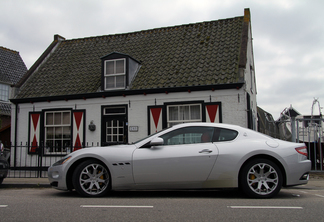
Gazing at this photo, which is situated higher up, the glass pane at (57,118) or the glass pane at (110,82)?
the glass pane at (110,82)

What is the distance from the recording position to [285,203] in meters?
5.39

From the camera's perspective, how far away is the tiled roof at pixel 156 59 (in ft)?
41.0

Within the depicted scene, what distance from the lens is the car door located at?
580 centimetres

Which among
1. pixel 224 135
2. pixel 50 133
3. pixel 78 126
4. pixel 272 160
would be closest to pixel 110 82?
pixel 78 126

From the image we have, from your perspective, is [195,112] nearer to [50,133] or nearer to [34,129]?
[50,133]

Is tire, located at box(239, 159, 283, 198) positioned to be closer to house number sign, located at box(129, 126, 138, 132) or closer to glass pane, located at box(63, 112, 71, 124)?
house number sign, located at box(129, 126, 138, 132)

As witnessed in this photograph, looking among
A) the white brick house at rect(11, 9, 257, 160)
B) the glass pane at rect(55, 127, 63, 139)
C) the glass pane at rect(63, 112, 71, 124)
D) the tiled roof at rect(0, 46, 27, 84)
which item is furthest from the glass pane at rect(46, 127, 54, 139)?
the tiled roof at rect(0, 46, 27, 84)

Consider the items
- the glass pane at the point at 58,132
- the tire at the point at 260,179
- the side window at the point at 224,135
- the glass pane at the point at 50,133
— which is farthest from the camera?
the glass pane at the point at 50,133

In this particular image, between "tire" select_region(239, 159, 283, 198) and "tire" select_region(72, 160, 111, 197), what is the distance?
8.28 ft

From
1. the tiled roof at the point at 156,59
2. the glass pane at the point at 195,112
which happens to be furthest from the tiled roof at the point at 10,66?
the glass pane at the point at 195,112

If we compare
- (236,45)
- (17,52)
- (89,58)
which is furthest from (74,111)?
(17,52)

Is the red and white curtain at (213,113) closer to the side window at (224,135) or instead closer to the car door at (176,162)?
the side window at (224,135)

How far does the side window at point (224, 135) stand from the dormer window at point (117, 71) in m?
7.60

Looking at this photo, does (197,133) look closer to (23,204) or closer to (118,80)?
(23,204)
